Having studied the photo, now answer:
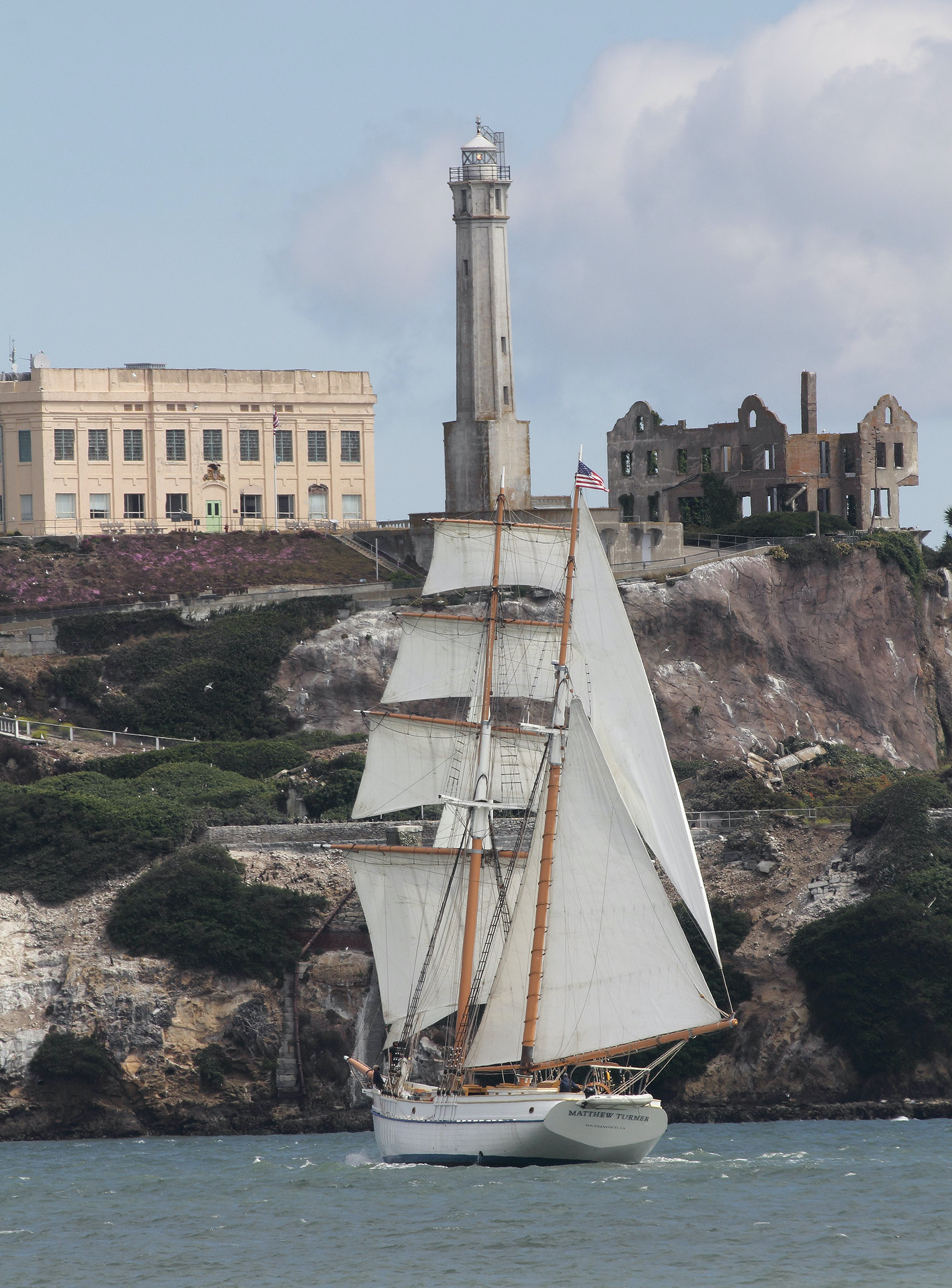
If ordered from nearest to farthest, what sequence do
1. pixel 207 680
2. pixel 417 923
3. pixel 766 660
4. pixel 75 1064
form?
pixel 417 923 < pixel 75 1064 < pixel 207 680 < pixel 766 660

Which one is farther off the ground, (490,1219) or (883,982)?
(883,982)

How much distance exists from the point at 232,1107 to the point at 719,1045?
1399 centimetres

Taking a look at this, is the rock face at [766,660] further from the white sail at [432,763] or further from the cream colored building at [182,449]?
the white sail at [432,763]

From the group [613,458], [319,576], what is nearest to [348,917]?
[319,576]

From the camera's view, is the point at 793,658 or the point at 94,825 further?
the point at 793,658

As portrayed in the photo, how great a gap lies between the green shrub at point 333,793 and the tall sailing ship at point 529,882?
12.7 metres

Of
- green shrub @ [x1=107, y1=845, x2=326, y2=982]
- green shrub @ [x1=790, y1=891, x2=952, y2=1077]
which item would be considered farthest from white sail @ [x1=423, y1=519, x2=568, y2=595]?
green shrub @ [x1=790, y1=891, x2=952, y2=1077]

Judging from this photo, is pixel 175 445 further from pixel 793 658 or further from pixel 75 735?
pixel 793 658

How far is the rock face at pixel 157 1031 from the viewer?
6438 centimetres

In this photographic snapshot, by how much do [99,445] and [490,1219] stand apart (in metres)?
71.1

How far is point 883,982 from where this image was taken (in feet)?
213

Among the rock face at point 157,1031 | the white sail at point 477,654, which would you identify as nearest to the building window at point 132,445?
the rock face at point 157,1031

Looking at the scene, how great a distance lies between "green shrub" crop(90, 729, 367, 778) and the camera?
8106cm

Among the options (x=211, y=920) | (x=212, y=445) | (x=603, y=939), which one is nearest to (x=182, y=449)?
(x=212, y=445)
